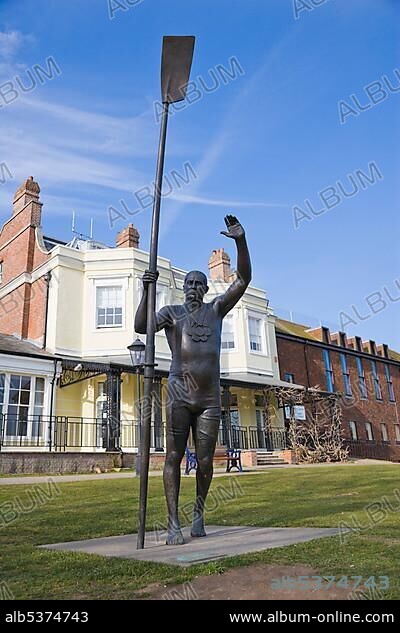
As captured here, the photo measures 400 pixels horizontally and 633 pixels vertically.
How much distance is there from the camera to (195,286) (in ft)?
16.9

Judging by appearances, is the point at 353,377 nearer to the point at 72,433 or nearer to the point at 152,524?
the point at 72,433

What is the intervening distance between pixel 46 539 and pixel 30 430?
14.1 meters

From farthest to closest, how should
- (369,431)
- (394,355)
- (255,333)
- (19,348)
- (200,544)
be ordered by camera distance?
(394,355) → (369,431) → (255,333) → (19,348) → (200,544)

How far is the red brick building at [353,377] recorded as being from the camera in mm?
31062

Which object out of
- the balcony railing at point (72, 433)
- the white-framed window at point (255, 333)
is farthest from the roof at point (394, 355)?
the balcony railing at point (72, 433)

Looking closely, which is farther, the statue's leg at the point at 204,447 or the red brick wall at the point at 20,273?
the red brick wall at the point at 20,273

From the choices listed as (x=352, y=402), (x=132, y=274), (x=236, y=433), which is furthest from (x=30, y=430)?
(x=352, y=402)

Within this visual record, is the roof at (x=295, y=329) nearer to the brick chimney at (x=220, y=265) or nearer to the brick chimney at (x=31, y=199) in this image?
the brick chimney at (x=220, y=265)

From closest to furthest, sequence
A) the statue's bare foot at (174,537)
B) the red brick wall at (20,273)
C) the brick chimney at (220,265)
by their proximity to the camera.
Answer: the statue's bare foot at (174,537), the red brick wall at (20,273), the brick chimney at (220,265)

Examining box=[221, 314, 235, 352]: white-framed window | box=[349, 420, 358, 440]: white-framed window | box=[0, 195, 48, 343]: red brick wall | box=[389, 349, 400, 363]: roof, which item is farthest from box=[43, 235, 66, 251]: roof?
→ box=[389, 349, 400, 363]: roof

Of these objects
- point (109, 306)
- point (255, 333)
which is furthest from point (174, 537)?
point (255, 333)

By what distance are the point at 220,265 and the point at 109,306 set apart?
8967mm

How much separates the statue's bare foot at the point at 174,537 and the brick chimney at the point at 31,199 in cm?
2122
